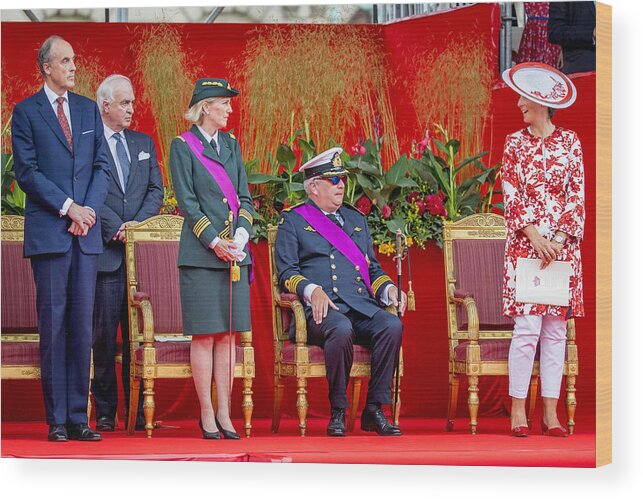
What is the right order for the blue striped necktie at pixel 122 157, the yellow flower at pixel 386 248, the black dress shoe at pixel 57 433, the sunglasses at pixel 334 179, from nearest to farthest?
the black dress shoe at pixel 57 433 < the sunglasses at pixel 334 179 < the blue striped necktie at pixel 122 157 < the yellow flower at pixel 386 248

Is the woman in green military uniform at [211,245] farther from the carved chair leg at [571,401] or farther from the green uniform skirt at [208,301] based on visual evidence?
the carved chair leg at [571,401]

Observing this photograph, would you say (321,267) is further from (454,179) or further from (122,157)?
(122,157)

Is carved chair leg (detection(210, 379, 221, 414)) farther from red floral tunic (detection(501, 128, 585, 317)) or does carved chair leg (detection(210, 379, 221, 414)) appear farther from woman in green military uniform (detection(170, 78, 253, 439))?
red floral tunic (detection(501, 128, 585, 317))

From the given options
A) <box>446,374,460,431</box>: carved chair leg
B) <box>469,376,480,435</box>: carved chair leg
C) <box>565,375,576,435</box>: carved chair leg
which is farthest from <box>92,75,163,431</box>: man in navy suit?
<box>565,375,576,435</box>: carved chair leg

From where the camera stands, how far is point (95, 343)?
344 inches

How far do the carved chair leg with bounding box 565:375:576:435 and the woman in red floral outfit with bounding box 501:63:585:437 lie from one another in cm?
6

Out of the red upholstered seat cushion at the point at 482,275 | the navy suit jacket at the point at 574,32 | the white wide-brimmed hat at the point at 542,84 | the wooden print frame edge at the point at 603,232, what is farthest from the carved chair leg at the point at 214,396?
the navy suit jacket at the point at 574,32

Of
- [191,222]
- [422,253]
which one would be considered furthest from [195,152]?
[422,253]

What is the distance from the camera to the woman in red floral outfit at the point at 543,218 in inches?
327

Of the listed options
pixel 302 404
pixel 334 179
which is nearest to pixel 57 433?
pixel 302 404

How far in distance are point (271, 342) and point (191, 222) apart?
3.89ft

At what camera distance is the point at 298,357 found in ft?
27.4

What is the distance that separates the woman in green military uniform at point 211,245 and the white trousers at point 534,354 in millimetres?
1489

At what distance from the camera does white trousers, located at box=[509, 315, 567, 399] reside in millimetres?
8375
